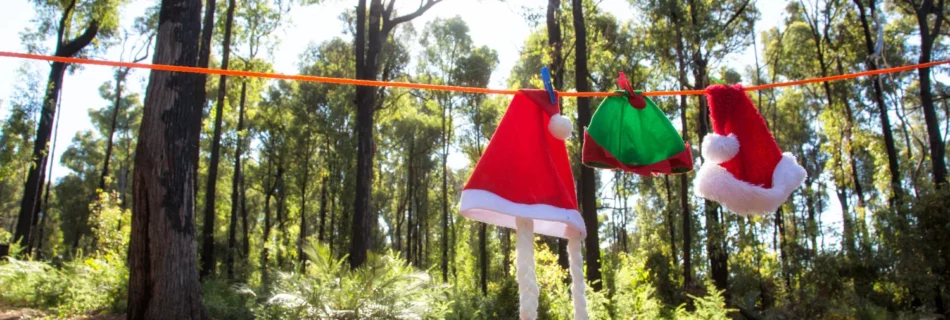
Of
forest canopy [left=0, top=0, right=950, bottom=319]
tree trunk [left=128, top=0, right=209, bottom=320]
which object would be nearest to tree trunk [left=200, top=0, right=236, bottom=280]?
forest canopy [left=0, top=0, right=950, bottom=319]

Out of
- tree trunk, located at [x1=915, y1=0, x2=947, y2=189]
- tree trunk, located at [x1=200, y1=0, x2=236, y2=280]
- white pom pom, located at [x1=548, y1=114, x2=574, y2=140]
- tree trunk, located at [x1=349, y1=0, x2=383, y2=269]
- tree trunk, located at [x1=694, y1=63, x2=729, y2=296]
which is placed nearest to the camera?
white pom pom, located at [x1=548, y1=114, x2=574, y2=140]

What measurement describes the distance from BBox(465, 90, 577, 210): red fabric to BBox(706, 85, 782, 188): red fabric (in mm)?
814

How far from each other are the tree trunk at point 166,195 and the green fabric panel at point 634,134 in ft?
15.5

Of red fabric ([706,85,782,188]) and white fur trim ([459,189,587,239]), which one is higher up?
red fabric ([706,85,782,188])

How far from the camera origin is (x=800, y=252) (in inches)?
595

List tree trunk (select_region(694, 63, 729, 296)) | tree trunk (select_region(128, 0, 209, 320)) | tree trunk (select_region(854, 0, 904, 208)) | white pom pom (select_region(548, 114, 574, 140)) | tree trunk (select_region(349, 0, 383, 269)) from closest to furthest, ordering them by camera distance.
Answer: white pom pom (select_region(548, 114, 574, 140)), tree trunk (select_region(128, 0, 209, 320)), tree trunk (select_region(349, 0, 383, 269)), tree trunk (select_region(854, 0, 904, 208)), tree trunk (select_region(694, 63, 729, 296))

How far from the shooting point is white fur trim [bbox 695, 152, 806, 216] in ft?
8.25

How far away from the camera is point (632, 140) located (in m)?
2.73

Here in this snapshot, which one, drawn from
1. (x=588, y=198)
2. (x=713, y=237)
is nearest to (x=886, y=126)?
(x=713, y=237)

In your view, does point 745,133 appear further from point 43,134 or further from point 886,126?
point 43,134

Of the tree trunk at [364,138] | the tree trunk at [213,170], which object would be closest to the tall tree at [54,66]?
the tree trunk at [213,170]

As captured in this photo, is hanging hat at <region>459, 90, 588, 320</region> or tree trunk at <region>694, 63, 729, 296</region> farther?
tree trunk at <region>694, 63, 729, 296</region>

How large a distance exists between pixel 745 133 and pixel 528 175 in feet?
3.70

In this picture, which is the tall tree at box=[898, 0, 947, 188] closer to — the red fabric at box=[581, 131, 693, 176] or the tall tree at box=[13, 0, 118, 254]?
the red fabric at box=[581, 131, 693, 176]
